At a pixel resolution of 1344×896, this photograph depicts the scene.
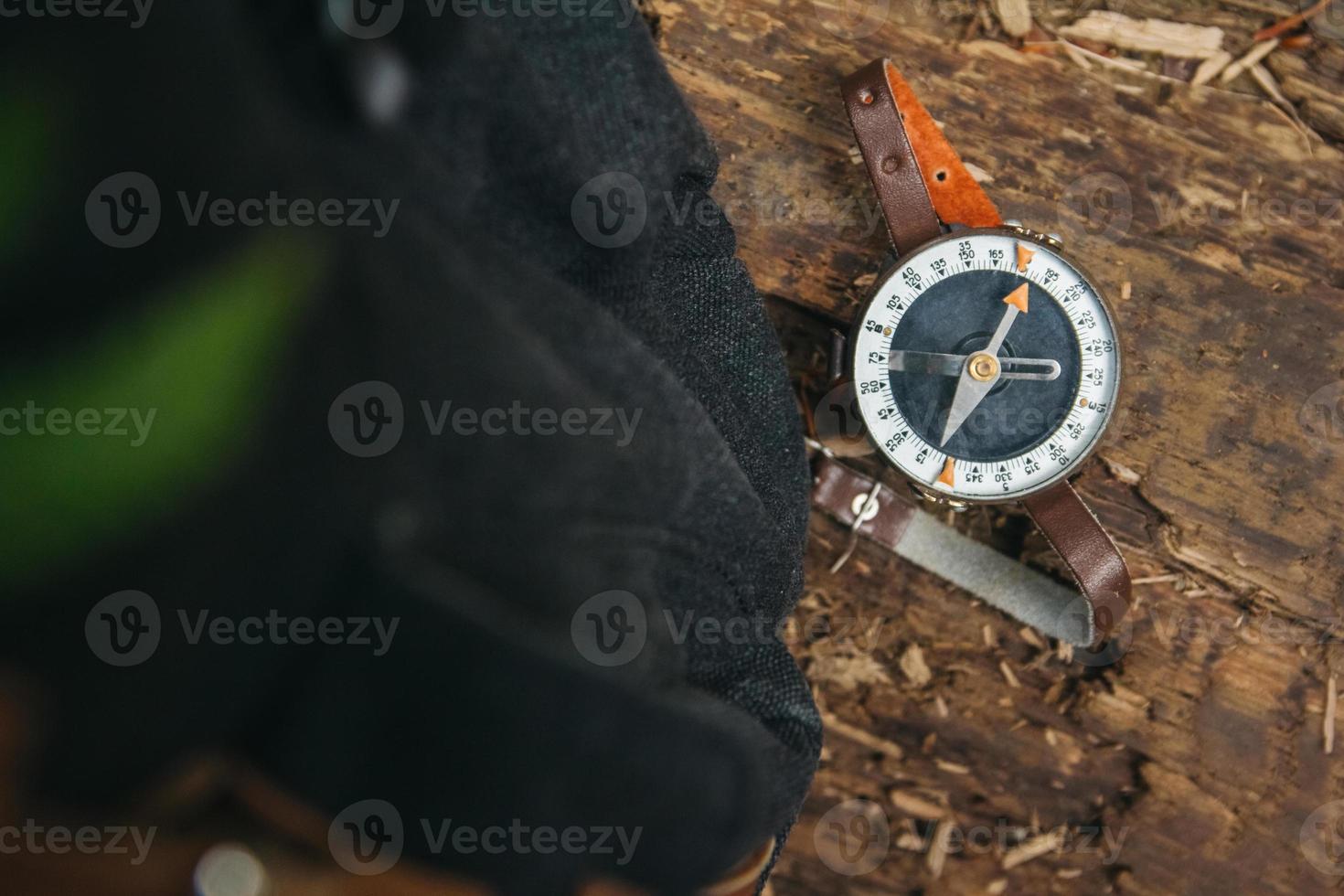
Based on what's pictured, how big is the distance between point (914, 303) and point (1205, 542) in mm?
683

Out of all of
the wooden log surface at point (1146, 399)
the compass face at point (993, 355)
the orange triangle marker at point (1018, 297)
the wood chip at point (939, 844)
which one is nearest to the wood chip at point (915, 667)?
the wooden log surface at point (1146, 399)

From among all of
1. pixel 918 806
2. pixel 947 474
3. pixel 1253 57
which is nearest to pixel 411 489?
pixel 947 474

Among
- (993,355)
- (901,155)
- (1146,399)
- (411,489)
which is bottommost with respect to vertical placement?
(1146,399)

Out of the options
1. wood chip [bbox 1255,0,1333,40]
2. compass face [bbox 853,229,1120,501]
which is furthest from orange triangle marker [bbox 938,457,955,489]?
wood chip [bbox 1255,0,1333,40]

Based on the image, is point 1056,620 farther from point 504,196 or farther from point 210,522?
point 210,522

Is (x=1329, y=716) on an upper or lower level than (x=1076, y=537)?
lower

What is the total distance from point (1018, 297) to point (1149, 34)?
54 centimetres

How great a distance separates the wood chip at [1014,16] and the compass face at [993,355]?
0.40 meters

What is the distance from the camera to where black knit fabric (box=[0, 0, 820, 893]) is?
88 cm

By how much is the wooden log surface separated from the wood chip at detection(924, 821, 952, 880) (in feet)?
0.41

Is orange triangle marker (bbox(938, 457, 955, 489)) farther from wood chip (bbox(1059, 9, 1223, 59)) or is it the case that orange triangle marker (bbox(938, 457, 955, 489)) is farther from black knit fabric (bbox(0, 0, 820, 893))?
wood chip (bbox(1059, 9, 1223, 59))

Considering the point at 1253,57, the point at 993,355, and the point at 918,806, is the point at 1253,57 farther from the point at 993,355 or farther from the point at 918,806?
the point at 918,806

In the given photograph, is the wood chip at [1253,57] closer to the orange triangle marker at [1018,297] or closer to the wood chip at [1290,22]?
the wood chip at [1290,22]

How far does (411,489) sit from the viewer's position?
0.93 metres
